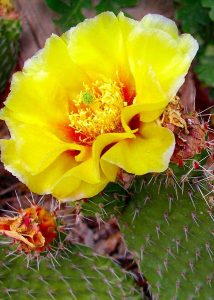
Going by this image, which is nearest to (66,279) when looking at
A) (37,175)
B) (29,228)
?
(29,228)

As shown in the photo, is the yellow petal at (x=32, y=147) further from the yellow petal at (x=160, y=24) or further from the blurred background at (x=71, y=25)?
the blurred background at (x=71, y=25)

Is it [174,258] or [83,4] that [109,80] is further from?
[83,4]

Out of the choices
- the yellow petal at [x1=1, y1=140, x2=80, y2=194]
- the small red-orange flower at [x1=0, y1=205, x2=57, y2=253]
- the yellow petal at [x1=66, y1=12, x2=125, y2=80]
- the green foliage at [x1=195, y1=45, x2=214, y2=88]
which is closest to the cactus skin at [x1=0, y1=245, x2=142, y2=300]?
the small red-orange flower at [x1=0, y1=205, x2=57, y2=253]

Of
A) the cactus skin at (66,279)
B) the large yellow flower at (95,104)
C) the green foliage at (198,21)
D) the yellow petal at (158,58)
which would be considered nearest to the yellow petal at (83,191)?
the large yellow flower at (95,104)

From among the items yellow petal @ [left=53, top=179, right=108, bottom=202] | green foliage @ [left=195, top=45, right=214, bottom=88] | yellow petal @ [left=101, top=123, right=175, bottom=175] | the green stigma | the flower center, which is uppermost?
the green stigma

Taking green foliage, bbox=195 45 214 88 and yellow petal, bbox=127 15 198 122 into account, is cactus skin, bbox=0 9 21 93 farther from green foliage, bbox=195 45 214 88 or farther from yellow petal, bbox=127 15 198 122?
yellow petal, bbox=127 15 198 122

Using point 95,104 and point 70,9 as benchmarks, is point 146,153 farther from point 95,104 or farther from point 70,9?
point 70,9

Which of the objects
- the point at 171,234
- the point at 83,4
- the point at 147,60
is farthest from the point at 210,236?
the point at 83,4
